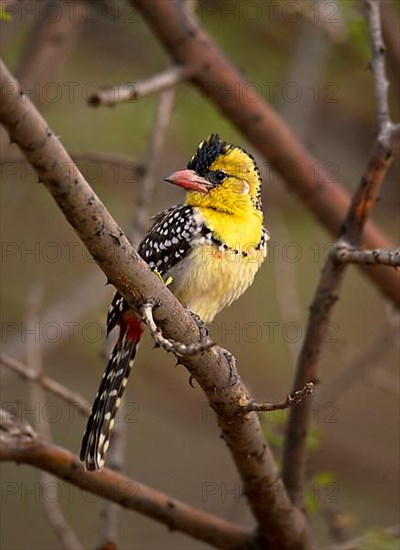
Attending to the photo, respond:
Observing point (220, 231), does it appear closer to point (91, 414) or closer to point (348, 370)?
point (91, 414)

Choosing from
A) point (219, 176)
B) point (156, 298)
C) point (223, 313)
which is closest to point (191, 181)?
point (219, 176)

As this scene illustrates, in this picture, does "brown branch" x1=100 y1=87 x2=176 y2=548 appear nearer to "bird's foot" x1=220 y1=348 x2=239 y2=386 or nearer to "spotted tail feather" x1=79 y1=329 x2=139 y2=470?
"spotted tail feather" x1=79 y1=329 x2=139 y2=470

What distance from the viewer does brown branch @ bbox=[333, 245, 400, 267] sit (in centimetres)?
294

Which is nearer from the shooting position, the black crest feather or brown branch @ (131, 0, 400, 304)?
the black crest feather

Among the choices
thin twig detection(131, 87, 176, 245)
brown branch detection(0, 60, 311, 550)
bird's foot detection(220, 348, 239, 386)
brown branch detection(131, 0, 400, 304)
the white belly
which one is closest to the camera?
brown branch detection(0, 60, 311, 550)

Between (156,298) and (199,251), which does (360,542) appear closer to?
(199,251)

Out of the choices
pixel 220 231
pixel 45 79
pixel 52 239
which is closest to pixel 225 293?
pixel 220 231

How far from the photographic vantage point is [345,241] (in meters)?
3.59

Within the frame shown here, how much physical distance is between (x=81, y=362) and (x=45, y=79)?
1.77m

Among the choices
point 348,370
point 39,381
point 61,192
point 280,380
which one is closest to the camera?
point 61,192

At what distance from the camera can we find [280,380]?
6.00 metres

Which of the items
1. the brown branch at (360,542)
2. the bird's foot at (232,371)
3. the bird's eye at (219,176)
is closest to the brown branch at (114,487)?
the brown branch at (360,542)

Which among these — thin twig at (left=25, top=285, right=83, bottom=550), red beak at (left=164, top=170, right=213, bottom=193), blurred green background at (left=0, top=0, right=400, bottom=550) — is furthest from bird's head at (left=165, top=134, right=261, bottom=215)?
blurred green background at (left=0, top=0, right=400, bottom=550)

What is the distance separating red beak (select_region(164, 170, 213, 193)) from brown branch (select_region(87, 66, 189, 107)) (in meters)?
0.32
